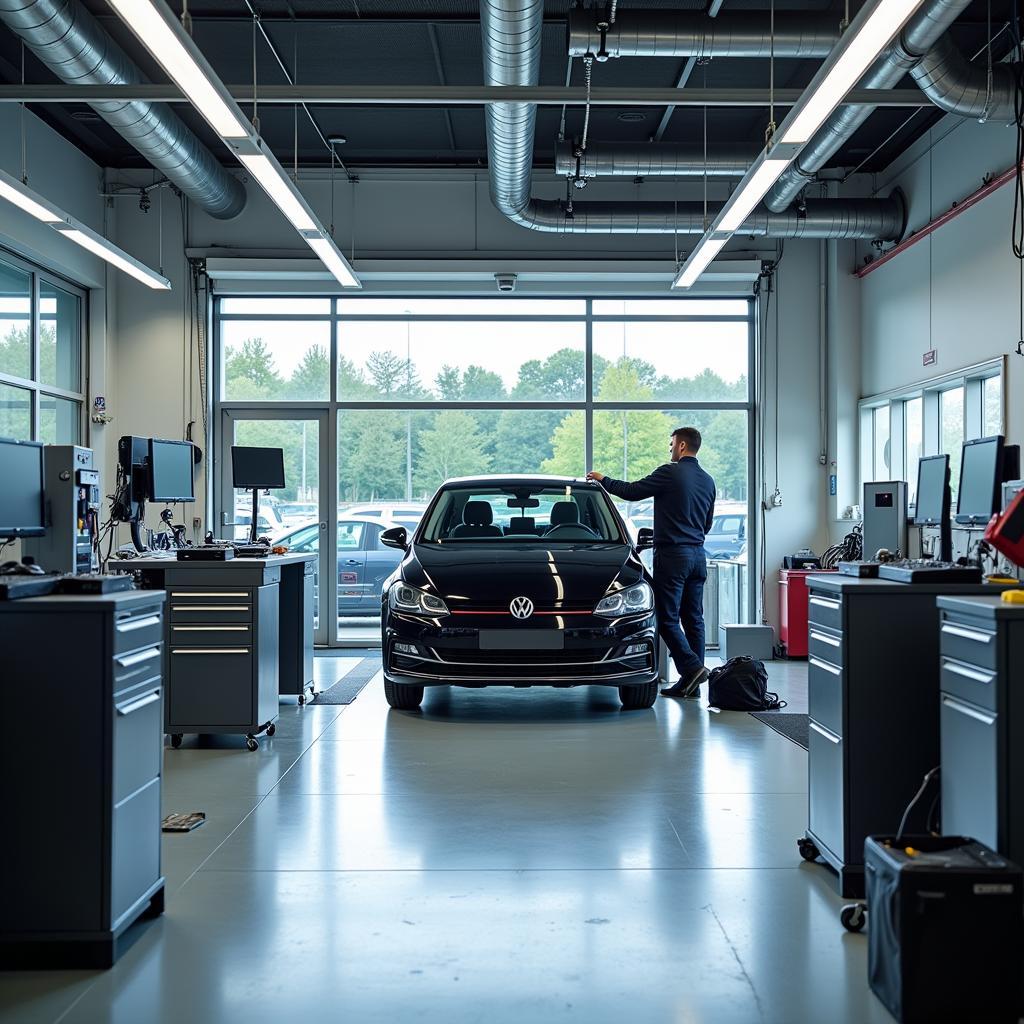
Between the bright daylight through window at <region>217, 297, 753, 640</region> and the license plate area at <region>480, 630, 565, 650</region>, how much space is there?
4.42m

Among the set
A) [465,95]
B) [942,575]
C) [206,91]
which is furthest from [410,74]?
[942,575]

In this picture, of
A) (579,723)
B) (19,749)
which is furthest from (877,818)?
(579,723)

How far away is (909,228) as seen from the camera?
342 inches

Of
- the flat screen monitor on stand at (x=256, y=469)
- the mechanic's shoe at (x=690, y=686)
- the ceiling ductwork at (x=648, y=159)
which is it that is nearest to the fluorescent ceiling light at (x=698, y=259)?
the ceiling ductwork at (x=648, y=159)

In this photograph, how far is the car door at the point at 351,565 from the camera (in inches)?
399

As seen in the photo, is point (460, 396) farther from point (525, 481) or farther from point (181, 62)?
point (181, 62)

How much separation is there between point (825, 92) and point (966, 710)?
3.20 metres

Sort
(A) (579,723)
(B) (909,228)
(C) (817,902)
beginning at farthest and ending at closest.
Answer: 1. (B) (909,228)
2. (A) (579,723)
3. (C) (817,902)

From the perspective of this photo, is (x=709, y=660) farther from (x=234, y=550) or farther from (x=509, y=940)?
(x=509, y=940)

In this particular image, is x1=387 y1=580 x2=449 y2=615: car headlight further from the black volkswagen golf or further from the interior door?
the interior door

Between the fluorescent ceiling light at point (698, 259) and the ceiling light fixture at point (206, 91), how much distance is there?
2.64 meters

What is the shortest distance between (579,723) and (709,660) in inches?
133

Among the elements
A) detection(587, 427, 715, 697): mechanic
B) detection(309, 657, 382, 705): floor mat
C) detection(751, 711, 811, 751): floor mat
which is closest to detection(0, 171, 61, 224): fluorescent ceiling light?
detection(309, 657, 382, 705): floor mat

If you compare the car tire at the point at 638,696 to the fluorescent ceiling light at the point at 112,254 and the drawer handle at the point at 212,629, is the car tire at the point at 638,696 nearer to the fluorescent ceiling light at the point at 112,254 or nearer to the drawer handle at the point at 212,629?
the drawer handle at the point at 212,629
